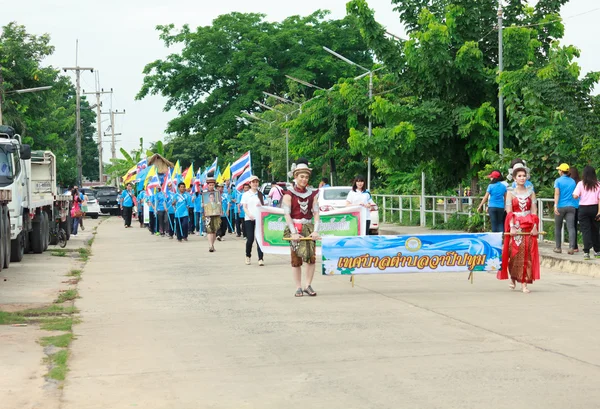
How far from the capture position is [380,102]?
26891 millimetres

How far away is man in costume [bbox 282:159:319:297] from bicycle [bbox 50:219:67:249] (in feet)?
49.5

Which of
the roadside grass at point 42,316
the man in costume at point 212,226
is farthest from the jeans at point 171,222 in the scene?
the roadside grass at point 42,316

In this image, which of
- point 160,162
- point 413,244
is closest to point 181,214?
point 413,244

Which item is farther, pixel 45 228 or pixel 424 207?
pixel 424 207

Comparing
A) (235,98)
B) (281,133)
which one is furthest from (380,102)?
(235,98)

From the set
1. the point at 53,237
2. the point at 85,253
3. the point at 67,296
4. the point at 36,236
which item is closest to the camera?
the point at 67,296

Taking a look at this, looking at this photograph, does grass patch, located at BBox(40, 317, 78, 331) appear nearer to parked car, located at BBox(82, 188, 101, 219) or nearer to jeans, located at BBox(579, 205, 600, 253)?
jeans, located at BBox(579, 205, 600, 253)

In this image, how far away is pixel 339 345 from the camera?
9.48 metres

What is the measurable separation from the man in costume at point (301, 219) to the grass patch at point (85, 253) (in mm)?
10570

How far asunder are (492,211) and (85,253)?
33.7 feet

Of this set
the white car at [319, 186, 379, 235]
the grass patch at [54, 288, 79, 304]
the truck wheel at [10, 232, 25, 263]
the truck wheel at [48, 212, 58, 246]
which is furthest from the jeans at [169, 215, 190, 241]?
the grass patch at [54, 288, 79, 304]

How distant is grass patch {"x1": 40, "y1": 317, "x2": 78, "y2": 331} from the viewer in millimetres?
11062

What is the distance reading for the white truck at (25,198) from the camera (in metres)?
21.1

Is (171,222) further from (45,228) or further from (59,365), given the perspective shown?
(59,365)
